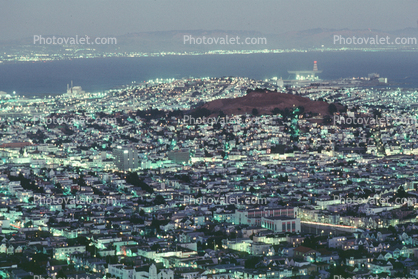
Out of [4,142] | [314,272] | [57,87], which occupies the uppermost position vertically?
[57,87]

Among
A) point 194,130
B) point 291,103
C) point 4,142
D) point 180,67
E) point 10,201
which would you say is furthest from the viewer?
point 180,67

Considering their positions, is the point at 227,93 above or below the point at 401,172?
above

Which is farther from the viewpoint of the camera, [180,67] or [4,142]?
[180,67]

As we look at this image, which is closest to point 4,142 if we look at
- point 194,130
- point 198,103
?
point 194,130

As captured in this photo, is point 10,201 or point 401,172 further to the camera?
point 401,172

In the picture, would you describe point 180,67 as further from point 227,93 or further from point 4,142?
point 4,142

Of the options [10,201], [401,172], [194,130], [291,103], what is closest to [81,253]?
[10,201]

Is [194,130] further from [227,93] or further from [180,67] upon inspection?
[180,67]

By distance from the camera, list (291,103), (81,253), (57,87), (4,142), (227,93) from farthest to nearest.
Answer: (57,87), (227,93), (291,103), (4,142), (81,253)

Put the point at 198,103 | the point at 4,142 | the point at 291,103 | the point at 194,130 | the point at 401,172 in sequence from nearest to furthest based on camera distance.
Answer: the point at 401,172 → the point at 4,142 → the point at 194,130 → the point at 291,103 → the point at 198,103
